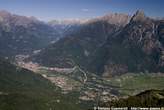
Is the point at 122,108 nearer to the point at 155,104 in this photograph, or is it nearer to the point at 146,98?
the point at 155,104

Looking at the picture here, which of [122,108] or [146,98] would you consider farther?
[146,98]

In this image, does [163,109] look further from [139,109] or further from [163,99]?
[163,99]

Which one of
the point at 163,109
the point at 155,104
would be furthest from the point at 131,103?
the point at 163,109

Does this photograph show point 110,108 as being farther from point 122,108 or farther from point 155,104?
point 155,104

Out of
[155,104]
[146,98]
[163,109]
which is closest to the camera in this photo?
[163,109]

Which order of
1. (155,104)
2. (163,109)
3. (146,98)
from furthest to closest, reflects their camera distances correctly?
→ 1. (146,98)
2. (155,104)
3. (163,109)

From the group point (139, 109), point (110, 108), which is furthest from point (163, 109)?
point (110, 108)

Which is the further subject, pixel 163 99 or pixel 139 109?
pixel 163 99

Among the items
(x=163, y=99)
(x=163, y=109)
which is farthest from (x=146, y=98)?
(x=163, y=109)
